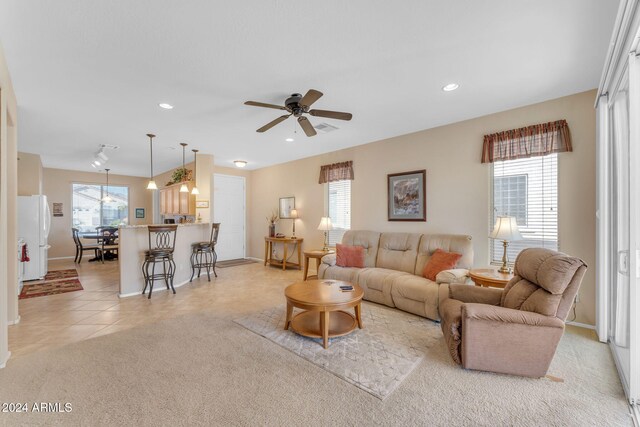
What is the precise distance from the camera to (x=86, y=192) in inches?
339

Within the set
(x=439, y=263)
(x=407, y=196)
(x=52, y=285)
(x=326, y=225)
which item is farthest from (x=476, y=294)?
(x=52, y=285)

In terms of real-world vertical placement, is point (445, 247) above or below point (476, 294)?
above

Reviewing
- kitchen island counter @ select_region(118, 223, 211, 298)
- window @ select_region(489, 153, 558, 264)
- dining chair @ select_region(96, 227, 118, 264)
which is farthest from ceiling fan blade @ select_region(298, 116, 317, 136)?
dining chair @ select_region(96, 227, 118, 264)

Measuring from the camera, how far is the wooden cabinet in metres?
6.25

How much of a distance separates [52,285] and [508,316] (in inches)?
271

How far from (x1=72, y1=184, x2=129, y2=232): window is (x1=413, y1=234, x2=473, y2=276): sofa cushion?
9511 mm

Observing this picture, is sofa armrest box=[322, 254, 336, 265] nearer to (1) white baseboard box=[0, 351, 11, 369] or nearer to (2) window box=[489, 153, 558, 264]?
(2) window box=[489, 153, 558, 264]

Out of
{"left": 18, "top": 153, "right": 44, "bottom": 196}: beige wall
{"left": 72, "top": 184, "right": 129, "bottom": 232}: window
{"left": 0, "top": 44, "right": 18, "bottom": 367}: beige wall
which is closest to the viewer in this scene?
{"left": 0, "top": 44, "right": 18, "bottom": 367}: beige wall

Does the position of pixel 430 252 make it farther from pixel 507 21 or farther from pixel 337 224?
pixel 507 21

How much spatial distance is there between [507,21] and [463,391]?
8.84 ft

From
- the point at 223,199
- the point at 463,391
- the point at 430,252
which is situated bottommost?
the point at 463,391

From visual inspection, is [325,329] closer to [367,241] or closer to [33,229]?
[367,241]

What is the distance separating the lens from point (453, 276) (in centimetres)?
321

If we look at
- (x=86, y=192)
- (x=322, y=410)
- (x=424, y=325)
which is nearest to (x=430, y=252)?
(x=424, y=325)
